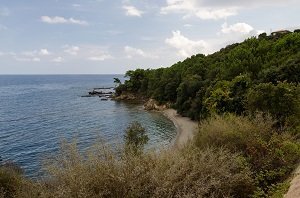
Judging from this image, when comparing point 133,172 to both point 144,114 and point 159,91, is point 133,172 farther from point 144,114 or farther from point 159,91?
point 159,91

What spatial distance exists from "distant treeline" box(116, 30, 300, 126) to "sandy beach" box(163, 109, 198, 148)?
1442mm

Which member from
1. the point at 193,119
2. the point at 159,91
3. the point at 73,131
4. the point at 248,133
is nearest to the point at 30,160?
the point at 73,131

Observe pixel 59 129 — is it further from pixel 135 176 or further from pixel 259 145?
pixel 135 176

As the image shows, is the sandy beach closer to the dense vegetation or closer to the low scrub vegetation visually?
the dense vegetation

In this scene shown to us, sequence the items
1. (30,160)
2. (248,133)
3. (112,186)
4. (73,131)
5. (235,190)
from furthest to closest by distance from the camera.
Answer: (73,131)
(30,160)
(248,133)
(235,190)
(112,186)

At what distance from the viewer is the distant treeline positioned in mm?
30672

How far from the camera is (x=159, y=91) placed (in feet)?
265

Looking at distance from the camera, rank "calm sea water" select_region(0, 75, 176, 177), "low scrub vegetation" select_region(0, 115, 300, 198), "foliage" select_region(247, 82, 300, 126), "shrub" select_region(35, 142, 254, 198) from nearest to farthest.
Result: "shrub" select_region(35, 142, 254, 198) < "low scrub vegetation" select_region(0, 115, 300, 198) < "foliage" select_region(247, 82, 300, 126) < "calm sea water" select_region(0, 75, 176, 177)

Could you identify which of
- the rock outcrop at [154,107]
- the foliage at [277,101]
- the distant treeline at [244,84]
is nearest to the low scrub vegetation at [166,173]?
the distant treeline at [244,84]

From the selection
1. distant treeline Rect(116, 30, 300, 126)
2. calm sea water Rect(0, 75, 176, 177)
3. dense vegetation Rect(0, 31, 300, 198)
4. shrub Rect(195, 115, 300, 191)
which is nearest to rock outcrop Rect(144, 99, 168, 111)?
calm sea water Rect(0, 75, 176, 177)

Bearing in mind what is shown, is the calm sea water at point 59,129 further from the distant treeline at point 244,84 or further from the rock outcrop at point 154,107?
the distant treeline at point 244,84

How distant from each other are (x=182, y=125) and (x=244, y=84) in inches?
496

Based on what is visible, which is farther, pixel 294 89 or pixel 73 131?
pixel 73 131

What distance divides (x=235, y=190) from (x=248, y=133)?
Answer: 499 cm
